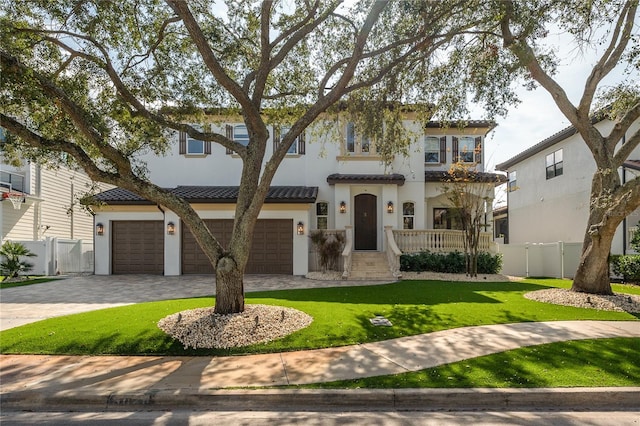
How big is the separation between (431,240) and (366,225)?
331cm

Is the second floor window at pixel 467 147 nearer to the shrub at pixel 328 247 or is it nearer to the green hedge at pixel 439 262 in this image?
the green hedge at pixel 439 262

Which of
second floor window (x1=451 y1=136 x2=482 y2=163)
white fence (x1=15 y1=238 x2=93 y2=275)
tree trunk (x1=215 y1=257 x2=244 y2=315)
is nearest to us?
tree trunk (x1=215 y1=257 x2=244 y2=315)

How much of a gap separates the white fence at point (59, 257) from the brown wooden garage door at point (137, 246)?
253cm

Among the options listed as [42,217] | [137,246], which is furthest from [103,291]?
[42,217]

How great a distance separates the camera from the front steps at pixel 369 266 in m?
15.5

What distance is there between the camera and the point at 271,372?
18.1ft

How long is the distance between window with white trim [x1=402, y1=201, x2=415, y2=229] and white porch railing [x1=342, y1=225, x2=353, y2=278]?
3775 millimetres

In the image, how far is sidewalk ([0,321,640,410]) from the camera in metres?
4.72

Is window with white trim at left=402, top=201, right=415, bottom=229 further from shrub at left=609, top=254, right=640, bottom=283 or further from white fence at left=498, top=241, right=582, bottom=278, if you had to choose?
shrub at left=609, top=254, right=640, bottom=283

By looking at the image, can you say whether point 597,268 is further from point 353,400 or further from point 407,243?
point 353,400

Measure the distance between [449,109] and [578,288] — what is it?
645 centimetres

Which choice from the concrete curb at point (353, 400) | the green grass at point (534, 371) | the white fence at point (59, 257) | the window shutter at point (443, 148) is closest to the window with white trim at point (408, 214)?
the window shutter at point (443, 148)

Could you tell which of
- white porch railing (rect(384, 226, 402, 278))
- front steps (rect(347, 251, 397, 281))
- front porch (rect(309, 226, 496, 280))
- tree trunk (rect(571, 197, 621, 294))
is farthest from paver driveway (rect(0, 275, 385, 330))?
tree trunk (rect(571, 197, 621, 294))

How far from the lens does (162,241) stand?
17.7 m
